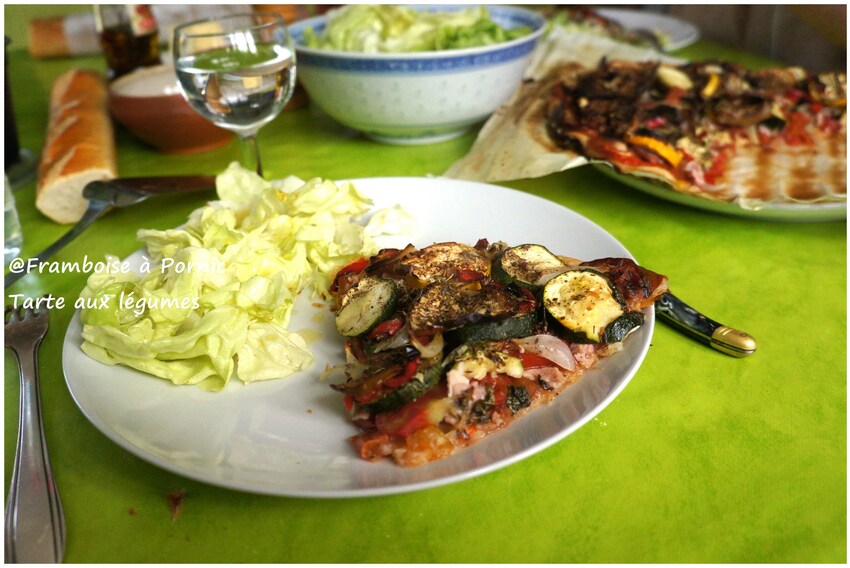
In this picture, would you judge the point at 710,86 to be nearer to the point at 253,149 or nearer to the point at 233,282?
the point at 253,149

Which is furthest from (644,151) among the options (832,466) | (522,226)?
(832,466)

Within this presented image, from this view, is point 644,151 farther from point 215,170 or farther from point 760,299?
point 215,170

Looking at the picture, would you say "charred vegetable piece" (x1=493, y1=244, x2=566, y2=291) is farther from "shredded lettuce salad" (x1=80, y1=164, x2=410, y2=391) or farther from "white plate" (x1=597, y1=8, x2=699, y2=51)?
"white plate" (x1=597, y1=8, x2=699, y2=51)

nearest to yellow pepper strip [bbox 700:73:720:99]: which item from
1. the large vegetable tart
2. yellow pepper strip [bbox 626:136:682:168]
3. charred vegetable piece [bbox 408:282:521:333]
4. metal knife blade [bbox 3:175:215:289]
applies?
yellow pepper strip [bbox 626:136:682:168]

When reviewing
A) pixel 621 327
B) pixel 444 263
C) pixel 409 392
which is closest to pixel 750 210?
pixel 621 327

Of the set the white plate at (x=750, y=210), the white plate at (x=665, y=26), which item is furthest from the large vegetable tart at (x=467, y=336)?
the white plate at (x=665, y=26)

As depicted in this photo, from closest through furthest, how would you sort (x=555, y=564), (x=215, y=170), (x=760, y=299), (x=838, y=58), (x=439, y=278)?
(x=555, y=564) < (x=439, y=278) < (x=760, y=299) < (x=215, y=170) < (x=838, y=58)
